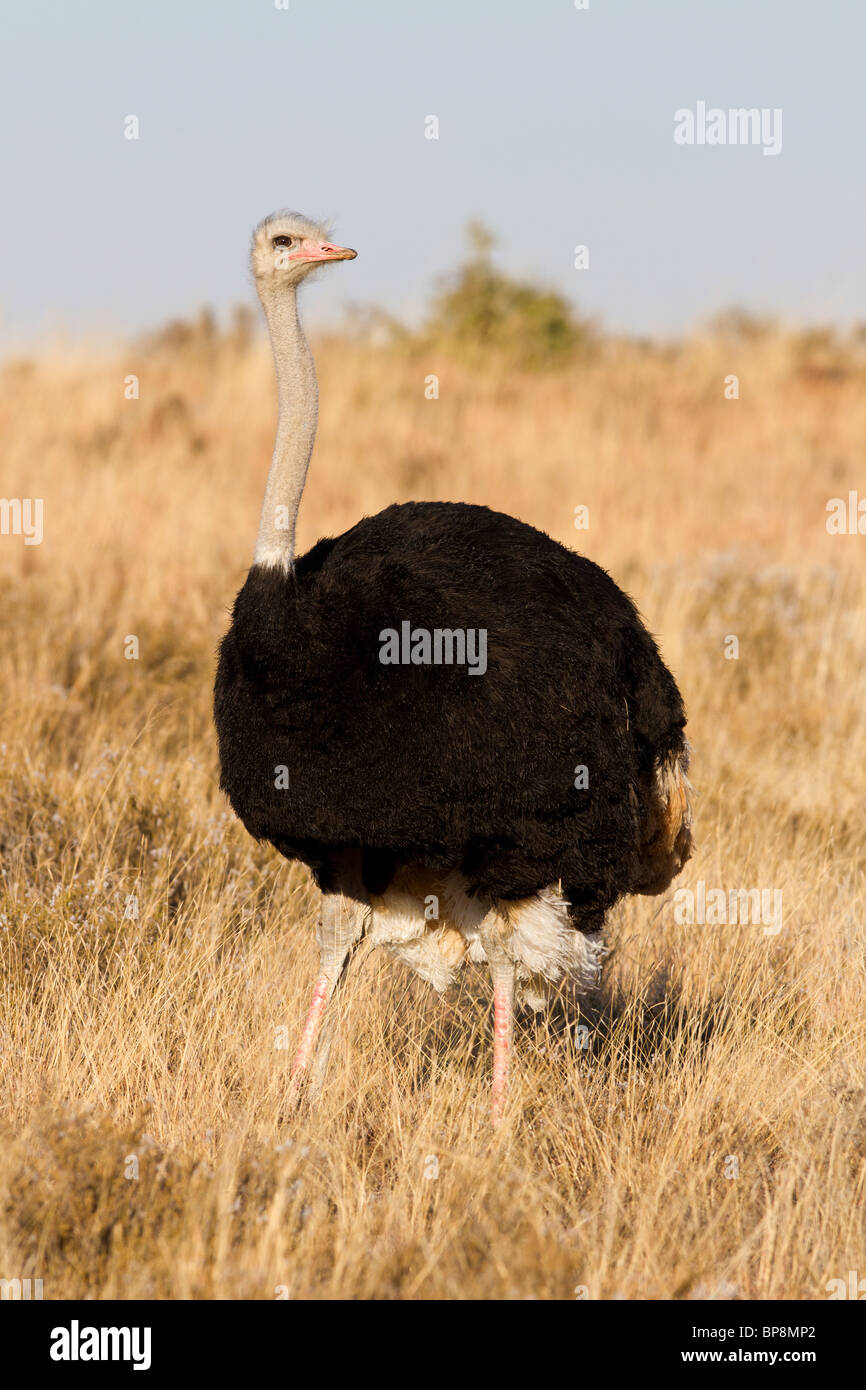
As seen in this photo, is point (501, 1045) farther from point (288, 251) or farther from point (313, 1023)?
point (288, 251)

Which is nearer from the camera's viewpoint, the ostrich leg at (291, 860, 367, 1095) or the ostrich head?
the ostrich head

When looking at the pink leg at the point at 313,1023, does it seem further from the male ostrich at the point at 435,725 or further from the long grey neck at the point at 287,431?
the long grey neck at the point at 287,431

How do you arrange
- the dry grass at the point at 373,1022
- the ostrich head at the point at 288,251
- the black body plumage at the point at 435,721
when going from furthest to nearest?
the ostrich head at the point at 288,251
the black body plumage at the point at 435,721
the dry grass at the point at 373,1022

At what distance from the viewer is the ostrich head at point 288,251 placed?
4.23 meters

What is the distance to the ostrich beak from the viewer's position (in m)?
4.24

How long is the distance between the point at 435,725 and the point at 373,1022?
1285mm

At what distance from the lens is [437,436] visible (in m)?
14.9

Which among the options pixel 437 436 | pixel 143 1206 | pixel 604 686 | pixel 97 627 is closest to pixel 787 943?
pixel 604 686

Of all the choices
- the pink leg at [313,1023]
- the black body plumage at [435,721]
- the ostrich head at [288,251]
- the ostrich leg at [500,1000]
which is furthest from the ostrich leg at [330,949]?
the ostrich head at [288,251]

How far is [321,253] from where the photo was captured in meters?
4.25

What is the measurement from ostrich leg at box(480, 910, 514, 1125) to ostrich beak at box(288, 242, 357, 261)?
6.03 ft

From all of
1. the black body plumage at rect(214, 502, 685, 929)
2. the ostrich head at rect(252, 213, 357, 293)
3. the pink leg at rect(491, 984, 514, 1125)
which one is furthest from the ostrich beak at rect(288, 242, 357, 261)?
the pink leg at rect(491, 984, 514, 1125)

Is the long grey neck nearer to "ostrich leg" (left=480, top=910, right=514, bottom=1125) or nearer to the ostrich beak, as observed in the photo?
the ostrich beak
